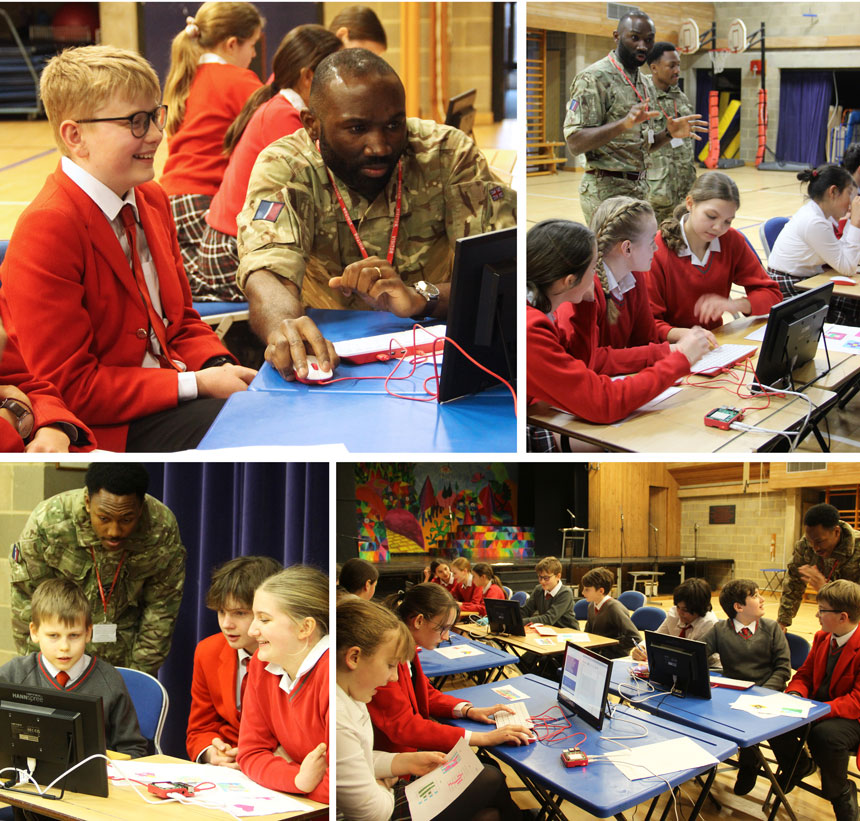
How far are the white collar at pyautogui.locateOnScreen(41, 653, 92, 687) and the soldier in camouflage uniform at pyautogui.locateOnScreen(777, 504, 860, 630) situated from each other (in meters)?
2.68

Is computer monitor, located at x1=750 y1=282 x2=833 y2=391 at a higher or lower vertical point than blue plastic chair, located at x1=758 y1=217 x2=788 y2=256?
lower

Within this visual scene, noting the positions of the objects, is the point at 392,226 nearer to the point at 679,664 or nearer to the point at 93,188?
the point at 93,188

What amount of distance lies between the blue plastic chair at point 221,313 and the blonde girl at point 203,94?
0.63 feet

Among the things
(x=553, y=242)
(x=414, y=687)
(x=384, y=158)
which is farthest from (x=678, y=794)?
(x=384, y=158)

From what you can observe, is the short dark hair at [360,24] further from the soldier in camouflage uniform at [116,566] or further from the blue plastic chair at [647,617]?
the blue plastic chair at [647,617]

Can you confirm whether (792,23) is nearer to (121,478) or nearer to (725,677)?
(121,478)

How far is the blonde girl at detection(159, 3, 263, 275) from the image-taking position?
2219 mm

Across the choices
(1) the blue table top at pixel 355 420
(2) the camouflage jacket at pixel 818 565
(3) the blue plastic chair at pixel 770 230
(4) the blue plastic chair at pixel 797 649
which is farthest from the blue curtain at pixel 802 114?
(4) the blue plastic chair at pixel 797 649

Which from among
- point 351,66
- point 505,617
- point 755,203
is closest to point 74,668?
point 351,66

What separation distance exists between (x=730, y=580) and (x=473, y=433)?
1.98m

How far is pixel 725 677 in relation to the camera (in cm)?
346

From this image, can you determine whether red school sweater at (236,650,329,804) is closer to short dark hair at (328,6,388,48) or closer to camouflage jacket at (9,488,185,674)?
camouflage jacket at (9,488,185,674)

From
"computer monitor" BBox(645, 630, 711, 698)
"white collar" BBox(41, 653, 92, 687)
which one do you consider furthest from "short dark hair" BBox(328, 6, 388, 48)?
"computer monitor" BBox(645, 630, 711, 698)

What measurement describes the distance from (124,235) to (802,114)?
1.97 meters
